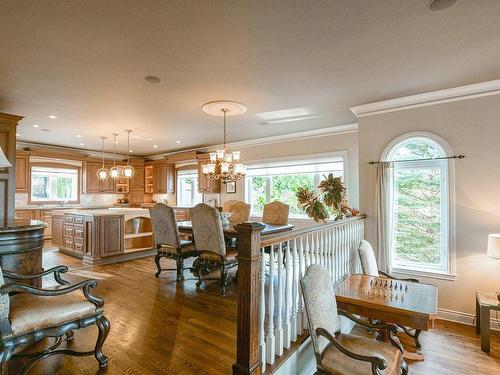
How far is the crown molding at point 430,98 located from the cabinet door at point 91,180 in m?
7.65

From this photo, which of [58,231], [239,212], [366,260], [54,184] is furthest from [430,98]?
[54,184]

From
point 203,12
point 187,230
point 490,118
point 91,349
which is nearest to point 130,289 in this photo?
point 187,230

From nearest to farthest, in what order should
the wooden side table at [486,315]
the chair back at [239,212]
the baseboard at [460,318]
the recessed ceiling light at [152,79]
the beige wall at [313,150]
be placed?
the wooden side table at [486,315], the recessed ceiling light at [152,79], the baseboard at [460,318], the beige wall at [313,150], the chair back at [239,212]

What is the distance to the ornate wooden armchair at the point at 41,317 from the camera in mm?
1803

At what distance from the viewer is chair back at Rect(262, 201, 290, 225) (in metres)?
5.17

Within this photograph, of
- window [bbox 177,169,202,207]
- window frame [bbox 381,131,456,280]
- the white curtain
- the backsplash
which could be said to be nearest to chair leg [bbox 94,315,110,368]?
the white curtain

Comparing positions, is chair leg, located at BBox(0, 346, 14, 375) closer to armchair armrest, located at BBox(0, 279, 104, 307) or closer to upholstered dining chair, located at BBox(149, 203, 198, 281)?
armchair armrest, located at BBox(0, 279, 104, 307)

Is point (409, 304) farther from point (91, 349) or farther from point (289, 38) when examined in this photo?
point (91, 349)

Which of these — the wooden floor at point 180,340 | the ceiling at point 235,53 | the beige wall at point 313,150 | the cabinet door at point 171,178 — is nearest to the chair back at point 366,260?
the wooden floor at point 180,340

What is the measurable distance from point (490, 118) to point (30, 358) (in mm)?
5258

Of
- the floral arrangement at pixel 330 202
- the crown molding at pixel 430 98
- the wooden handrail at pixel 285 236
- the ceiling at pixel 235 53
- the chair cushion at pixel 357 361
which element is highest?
the ceiling at pixel 235 53

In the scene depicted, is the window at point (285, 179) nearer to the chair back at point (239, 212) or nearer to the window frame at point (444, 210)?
the chair back at point (239, 212)

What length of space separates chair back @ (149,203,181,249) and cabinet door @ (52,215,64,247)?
3278mm

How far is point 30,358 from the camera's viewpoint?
2.18 m
